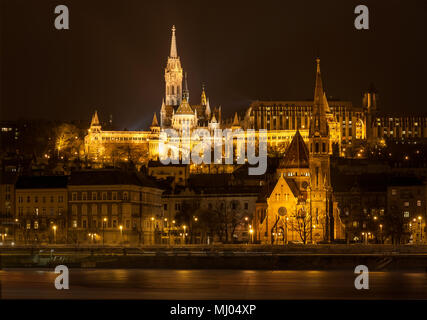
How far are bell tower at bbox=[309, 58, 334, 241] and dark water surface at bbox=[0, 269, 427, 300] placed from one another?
29025 millimetres

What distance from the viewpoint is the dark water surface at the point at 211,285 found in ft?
217

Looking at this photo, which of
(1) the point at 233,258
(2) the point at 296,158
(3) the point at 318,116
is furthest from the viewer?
(2) the point at 296,158

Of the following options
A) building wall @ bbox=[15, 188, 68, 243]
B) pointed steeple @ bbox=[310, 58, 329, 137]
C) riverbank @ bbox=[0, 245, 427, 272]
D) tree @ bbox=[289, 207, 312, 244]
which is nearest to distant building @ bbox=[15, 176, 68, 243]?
building wall @ bbox=[15, 188, 68, 243]

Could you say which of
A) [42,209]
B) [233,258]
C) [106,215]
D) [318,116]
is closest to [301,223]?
[318,116]

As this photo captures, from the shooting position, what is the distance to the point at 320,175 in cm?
11788

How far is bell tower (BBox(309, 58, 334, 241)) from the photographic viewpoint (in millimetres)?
114375

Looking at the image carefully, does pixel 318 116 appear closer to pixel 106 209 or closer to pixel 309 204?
pixel 309 204

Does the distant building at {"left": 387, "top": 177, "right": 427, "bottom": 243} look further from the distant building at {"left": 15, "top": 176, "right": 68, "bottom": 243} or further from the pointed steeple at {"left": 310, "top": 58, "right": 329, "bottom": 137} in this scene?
the distant building at {"left": 15, "top": 176, "right": 68, "bottom": 243}

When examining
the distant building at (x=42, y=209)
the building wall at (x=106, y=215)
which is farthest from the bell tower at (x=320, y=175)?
the distant building at (x=42, y=209)

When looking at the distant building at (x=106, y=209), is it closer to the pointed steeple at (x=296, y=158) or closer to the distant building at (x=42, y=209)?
the distant building at (x=42, y=209)

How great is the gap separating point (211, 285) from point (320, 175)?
1875 inches

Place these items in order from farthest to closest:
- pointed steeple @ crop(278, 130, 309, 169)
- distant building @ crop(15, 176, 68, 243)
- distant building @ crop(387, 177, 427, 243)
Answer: pointed steeple @ crop(278, 130, 309, 169) < distant building @ crop(387, 177, 427, 243) < distant building @ crop(15, 176, 68, 243)
